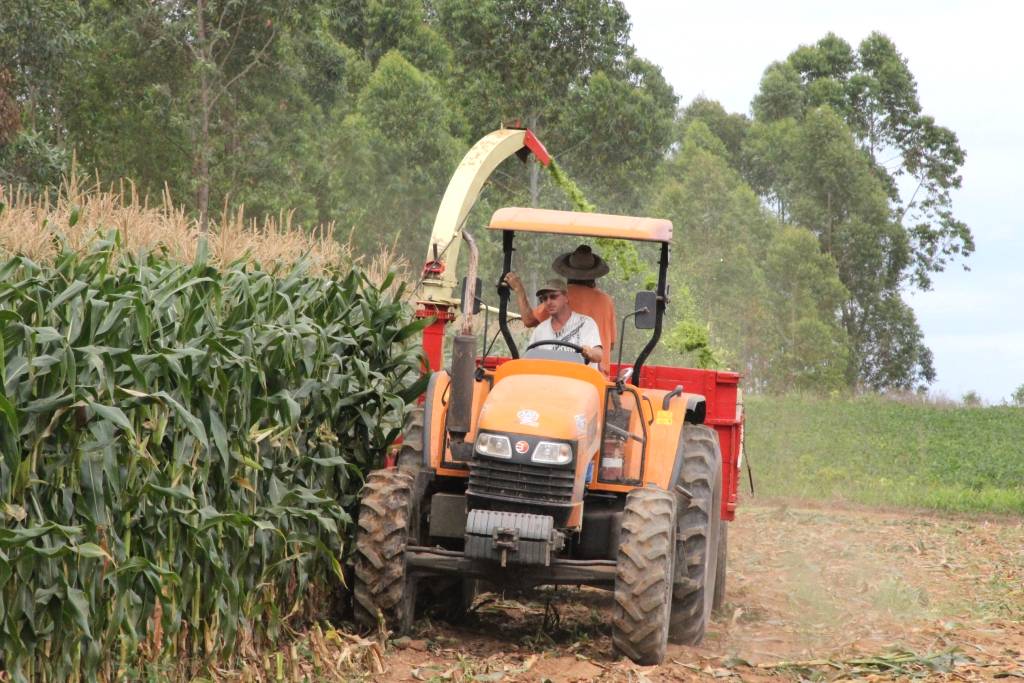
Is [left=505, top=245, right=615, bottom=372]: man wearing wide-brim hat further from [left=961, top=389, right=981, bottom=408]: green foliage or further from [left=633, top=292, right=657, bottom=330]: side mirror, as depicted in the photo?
[left=961, top=389, right=981, bottom=408]: green foliage

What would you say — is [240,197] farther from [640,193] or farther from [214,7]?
[640,193]

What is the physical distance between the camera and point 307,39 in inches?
1336

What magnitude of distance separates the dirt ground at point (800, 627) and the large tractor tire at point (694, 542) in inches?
6.9

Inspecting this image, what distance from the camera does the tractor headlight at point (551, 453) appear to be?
7855 mm

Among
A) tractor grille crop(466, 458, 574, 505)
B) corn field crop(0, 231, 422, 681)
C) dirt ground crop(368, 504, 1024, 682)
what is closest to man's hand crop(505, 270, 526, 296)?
corn field crop(0, 231, 422, 681)

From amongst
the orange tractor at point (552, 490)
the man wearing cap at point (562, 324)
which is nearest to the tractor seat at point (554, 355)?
the orange tractor at point (552, 490)

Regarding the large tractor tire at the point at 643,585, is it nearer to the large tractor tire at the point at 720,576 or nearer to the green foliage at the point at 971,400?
the large tractor tire at the point at 720,576

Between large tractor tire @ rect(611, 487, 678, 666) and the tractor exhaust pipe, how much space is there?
116cm

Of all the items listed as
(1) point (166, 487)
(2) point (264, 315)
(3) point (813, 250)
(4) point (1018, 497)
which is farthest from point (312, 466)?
(3) point (813, 250)

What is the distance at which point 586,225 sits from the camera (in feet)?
28.5

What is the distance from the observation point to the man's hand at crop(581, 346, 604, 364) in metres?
8.88

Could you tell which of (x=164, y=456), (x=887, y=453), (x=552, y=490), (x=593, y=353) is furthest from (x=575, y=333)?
(x=887, y=453)

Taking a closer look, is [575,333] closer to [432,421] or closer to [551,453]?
[432,421]

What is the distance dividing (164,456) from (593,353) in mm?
3219
